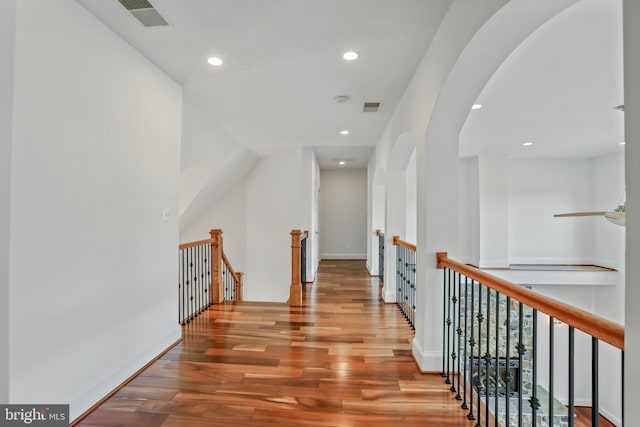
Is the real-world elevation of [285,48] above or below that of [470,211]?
above

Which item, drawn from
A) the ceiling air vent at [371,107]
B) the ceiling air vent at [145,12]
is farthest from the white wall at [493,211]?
the ceiling air vent at [145,12]

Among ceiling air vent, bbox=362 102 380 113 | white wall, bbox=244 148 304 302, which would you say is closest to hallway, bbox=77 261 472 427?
ceiling air vent, bbox=362 102 380 113

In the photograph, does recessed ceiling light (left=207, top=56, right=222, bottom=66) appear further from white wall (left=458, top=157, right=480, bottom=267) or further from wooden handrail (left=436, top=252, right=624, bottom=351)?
white wall (left=458, top=157, right=480, bottom=267)

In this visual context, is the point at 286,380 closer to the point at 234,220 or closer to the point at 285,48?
the point at 285,48

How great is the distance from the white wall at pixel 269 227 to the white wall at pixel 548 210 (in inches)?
212

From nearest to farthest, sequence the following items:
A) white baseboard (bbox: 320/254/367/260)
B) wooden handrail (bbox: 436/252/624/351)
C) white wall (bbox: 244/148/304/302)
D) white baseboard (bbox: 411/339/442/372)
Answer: wooden handrail (bbox: 436/252/624/351) < white baseboard (bbox: 411/339/442/372) < white wall (bbox: 244/148/304/302) < white baseboard (bbox: 320/254/367/260)

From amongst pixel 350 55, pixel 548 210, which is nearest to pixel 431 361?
pixel 350 55

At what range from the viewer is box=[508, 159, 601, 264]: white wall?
25.6 feet

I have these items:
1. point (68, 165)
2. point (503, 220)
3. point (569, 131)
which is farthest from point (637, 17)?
point (503, 220)

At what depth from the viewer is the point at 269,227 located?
23.5 ft

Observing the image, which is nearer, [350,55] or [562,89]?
[350,55]

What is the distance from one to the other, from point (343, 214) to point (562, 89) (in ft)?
22.0

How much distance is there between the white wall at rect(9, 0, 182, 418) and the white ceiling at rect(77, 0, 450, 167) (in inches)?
12.9

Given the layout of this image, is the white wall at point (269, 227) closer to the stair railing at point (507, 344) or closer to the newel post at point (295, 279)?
the newel post at point (295, 279)
